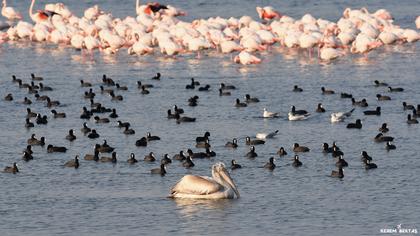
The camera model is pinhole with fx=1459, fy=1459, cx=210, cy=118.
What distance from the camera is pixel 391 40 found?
6725 cm

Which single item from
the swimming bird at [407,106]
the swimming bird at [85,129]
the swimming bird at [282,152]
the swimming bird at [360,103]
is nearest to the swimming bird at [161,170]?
the swimming bird at [282,152]

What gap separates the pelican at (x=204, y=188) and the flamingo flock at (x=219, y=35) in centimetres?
2680

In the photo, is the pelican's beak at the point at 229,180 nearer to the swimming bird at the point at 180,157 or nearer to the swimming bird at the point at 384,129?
the swimming bird at the point at 180,157

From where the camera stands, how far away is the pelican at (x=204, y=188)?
34.4 metres

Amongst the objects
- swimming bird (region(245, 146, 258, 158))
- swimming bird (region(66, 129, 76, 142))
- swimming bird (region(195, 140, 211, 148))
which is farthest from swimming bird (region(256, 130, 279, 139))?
swimming bird (region(66, 129, 76, 142))

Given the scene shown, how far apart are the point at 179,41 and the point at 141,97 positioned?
14679 mm

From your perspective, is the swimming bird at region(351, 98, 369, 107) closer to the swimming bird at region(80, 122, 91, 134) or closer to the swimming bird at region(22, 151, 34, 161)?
the swimming bird at region(80, 122, 91, 134)

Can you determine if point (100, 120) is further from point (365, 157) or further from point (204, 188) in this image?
point (204, 188)

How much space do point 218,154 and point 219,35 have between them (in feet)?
88.5

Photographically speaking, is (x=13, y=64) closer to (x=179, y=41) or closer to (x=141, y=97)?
(x=179, y=41)

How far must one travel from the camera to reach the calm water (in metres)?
32.4

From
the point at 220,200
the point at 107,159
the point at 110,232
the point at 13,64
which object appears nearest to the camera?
the point at 110,232

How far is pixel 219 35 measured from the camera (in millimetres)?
67375

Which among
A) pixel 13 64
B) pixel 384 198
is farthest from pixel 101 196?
pixel 13 64
